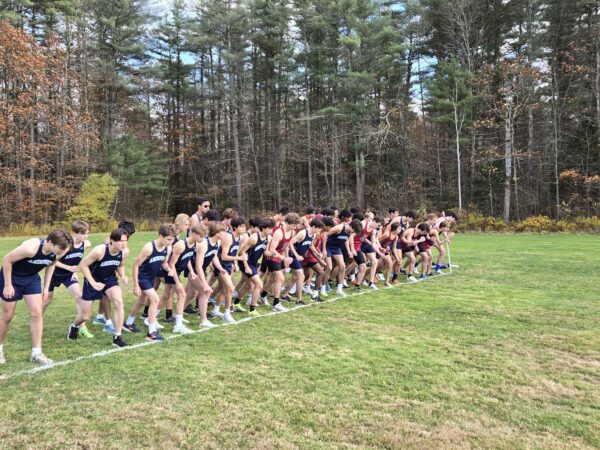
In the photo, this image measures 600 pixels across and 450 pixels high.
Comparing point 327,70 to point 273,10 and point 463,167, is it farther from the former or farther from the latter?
point 463,167

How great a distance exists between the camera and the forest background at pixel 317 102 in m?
29.4

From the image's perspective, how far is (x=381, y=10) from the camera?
33.6 meters

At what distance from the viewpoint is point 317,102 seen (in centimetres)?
3741

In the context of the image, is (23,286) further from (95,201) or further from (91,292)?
(95,201)

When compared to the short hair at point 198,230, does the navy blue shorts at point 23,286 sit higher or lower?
lower

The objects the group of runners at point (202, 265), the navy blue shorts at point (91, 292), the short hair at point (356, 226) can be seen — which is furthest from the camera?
the short hair at point (356, 226)

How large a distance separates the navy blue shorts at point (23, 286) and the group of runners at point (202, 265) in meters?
0.01

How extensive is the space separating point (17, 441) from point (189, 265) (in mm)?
3969

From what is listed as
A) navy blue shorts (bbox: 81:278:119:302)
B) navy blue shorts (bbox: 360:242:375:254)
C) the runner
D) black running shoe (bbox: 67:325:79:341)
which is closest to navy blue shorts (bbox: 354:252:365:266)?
navy blue shorts (bbox: 360:242:375:254)

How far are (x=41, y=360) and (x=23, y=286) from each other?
2.97 feet

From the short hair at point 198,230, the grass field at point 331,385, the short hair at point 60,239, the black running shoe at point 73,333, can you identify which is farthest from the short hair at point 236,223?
the short hair at point 60,239

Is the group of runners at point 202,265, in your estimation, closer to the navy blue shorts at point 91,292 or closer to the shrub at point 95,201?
the navy blue shorts at point 91,292

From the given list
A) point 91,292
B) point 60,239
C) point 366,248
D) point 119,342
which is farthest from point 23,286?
point 366,248

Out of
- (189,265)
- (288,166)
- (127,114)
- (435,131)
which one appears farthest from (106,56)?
(189,265)
